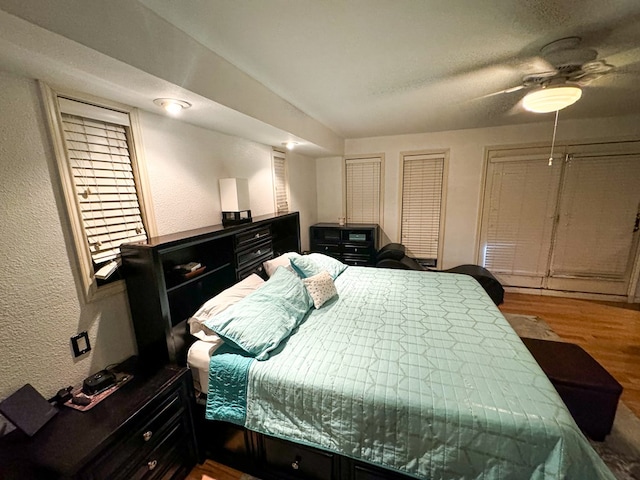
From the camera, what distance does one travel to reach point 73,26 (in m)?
0.89

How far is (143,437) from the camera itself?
4.08 ft

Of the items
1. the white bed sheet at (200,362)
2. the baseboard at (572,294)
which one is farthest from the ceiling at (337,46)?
the baseboard at (572,294)

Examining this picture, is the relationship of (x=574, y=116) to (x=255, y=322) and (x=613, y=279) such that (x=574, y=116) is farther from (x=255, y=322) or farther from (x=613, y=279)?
(x=255, y=322)

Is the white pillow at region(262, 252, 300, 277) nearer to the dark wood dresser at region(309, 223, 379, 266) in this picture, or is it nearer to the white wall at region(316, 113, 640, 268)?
the dark wood dresser at region(309, 223, 379, 266)

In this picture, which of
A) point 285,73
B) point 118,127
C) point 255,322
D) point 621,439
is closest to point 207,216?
point 118,127

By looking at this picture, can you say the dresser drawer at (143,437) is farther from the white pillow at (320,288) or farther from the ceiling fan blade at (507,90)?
the ceiling fan blade at (507,90)

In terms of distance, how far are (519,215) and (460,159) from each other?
119 centimetres

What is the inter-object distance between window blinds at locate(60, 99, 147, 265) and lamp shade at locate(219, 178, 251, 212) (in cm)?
71

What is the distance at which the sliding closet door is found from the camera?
3629 mm

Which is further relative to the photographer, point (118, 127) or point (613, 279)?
point (613, 279)

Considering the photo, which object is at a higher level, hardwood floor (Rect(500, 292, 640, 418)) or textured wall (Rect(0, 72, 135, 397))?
textured wall (Rect(0, 72, 135, 397))

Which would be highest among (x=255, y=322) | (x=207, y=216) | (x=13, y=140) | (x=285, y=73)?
(x=285, y=73)

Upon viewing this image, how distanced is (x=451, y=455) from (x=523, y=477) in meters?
0.26

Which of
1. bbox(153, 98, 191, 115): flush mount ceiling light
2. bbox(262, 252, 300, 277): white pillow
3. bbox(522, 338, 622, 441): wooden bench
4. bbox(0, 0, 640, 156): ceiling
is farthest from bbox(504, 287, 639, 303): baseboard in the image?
bbox(153, 98, 191, 115): flush mount ceiling light
